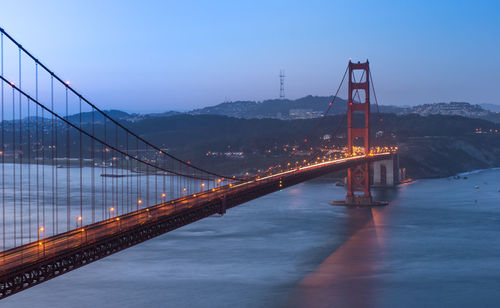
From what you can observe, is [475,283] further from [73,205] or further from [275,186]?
[73,205]

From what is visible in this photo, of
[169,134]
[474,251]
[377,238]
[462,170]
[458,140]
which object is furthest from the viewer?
[169,134]

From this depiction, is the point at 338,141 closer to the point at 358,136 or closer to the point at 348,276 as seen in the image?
the point at 358,136

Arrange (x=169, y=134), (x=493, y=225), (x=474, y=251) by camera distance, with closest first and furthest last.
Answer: (x=474, y=251) < (x=493, y=225) < (x=169, y=134)

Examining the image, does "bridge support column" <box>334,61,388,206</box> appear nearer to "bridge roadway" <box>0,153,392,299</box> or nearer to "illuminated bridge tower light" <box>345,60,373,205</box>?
"illuminated bridge tower light" <box>345,60,373,205</box>

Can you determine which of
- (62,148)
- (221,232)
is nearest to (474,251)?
(221,232)

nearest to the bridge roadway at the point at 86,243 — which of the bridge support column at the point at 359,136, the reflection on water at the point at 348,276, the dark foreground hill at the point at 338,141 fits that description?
the reflection on water at the point at 348,276

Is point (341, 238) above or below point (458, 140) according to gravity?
below

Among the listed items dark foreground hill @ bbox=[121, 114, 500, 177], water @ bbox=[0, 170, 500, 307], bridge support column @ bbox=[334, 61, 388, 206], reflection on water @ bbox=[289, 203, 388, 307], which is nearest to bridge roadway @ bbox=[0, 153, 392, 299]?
water @ bbox=[0, 170, 500, 307]

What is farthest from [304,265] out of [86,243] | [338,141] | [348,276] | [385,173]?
[338,141]
